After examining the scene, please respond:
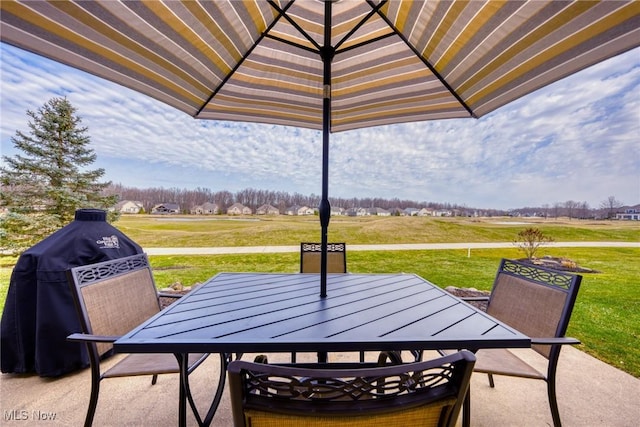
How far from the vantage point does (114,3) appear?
1255 millimetres

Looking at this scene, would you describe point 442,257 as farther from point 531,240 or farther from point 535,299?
point 535,299

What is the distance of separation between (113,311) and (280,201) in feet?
21.7

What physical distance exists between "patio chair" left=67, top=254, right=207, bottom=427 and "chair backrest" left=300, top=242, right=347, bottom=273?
121 cm

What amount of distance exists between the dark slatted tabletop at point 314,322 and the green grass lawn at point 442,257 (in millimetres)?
2062

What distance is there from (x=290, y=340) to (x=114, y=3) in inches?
69.0

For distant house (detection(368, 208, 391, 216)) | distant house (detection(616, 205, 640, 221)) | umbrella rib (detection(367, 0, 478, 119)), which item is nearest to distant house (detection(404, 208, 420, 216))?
distant house (detection(368, 208, 391, 216))

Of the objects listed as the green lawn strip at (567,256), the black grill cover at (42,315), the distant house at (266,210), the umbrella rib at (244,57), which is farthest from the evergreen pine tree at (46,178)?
the umbrella rib at (244,57)

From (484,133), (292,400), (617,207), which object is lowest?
(292,400)

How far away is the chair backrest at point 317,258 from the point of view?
263 cm

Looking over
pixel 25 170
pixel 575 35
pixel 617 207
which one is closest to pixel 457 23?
pixel 575 35

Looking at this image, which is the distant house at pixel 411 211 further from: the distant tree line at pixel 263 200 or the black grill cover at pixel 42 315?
the black grill cover at pixel 42 315

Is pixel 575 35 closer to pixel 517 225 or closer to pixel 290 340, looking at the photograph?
pixel 290 340

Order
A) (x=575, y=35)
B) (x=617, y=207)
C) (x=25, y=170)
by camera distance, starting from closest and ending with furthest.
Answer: (x=575, y=35), (x=617, y=207), (x=25, y=170)

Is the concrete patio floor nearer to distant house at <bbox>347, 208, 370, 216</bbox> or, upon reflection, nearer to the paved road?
distant house at <bbox>347, 208, 370, 216</bbox>
